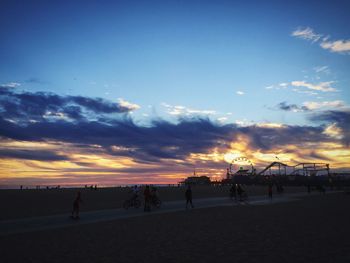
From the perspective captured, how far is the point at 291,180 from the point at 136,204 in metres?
106

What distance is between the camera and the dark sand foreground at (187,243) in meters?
9.95

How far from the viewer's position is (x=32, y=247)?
38.6 ft

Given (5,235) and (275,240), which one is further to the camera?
(5,235)

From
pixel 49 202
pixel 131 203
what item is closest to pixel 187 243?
pixel 131 203

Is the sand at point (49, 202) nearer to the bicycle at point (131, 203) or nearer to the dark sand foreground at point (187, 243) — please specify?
the bicycle at point (131, 203)

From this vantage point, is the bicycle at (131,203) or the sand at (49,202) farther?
the bicycle at (131,203)

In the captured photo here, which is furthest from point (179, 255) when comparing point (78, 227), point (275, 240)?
point (78, 227)

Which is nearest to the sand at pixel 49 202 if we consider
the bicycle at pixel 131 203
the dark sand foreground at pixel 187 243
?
the bicycle at pixel 131 203

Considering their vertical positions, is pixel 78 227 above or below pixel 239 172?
below

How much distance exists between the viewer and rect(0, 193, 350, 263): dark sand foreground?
392 inches

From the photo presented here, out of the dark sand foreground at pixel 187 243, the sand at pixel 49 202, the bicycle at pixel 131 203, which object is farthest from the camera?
the bicycle at pixel 131 203

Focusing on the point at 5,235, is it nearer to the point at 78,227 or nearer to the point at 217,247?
the point at 78,227

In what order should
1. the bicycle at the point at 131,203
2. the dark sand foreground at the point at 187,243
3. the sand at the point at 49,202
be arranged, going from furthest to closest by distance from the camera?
the bicycle at the point at 131,203 → the sand at the point at 49,202 → the dark sand foreground at the point at 187,243

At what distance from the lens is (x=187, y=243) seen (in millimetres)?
12133
